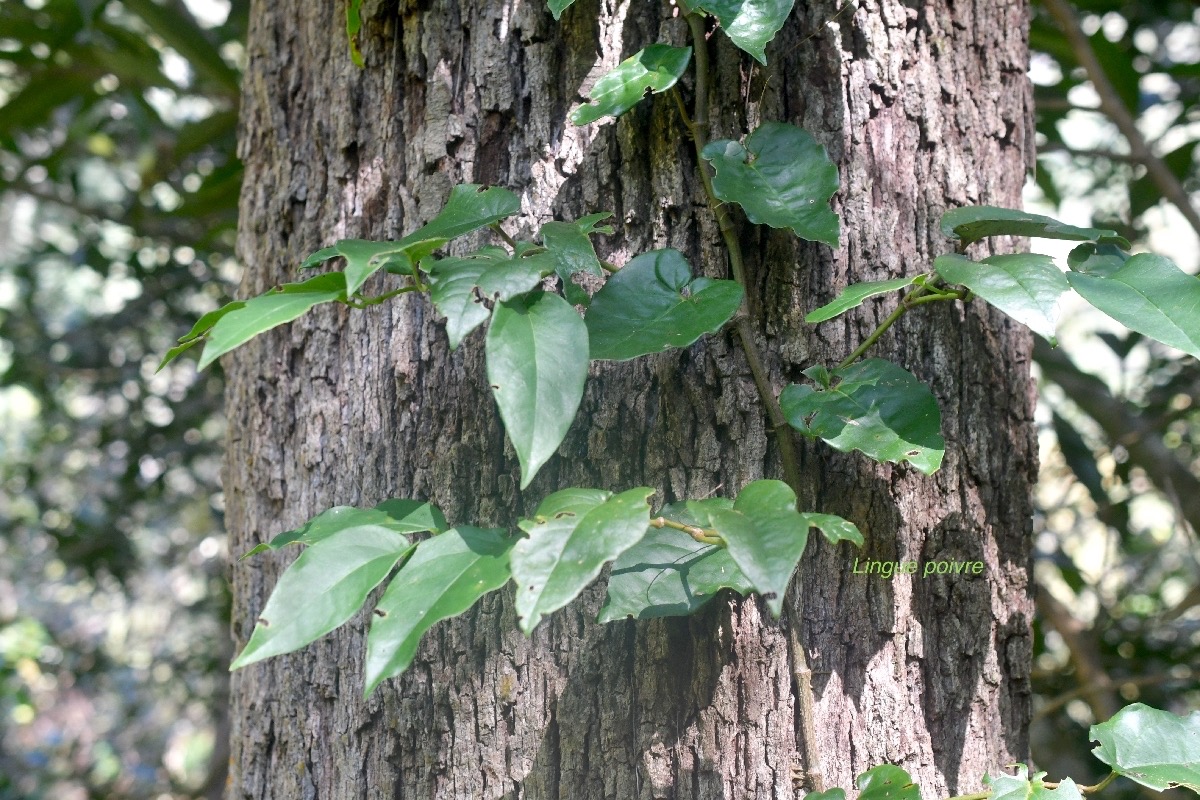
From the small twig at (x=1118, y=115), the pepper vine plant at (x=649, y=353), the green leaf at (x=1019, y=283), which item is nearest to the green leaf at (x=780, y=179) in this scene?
the pepper vine plant at (x=649, y=353)

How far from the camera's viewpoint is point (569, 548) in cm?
57

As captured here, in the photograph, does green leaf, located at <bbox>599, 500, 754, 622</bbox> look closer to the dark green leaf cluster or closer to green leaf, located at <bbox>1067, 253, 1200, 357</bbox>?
the dark green leaf cluster

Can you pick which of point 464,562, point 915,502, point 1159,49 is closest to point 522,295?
point 464,562

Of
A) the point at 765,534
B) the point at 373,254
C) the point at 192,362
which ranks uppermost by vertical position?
the point at 373,254

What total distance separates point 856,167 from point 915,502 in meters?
0.32

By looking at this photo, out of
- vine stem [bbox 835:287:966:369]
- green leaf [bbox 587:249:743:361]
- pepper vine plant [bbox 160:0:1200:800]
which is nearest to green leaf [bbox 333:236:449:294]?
pepper vine plant [bbox 160:0:1200:800]

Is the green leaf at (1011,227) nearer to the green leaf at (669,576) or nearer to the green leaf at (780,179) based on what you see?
the green leaf at (780,179)

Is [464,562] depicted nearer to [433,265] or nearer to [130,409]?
[433,265]

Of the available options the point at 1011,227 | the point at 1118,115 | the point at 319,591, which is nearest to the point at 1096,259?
the point at 1011,227

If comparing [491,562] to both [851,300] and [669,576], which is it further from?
[851,300]

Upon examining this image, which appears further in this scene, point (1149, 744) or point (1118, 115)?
point (1118, 115)

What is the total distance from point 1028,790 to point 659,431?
0.40 meters

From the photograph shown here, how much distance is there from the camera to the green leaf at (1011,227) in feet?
2.39

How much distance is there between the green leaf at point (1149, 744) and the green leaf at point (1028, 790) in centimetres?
5
